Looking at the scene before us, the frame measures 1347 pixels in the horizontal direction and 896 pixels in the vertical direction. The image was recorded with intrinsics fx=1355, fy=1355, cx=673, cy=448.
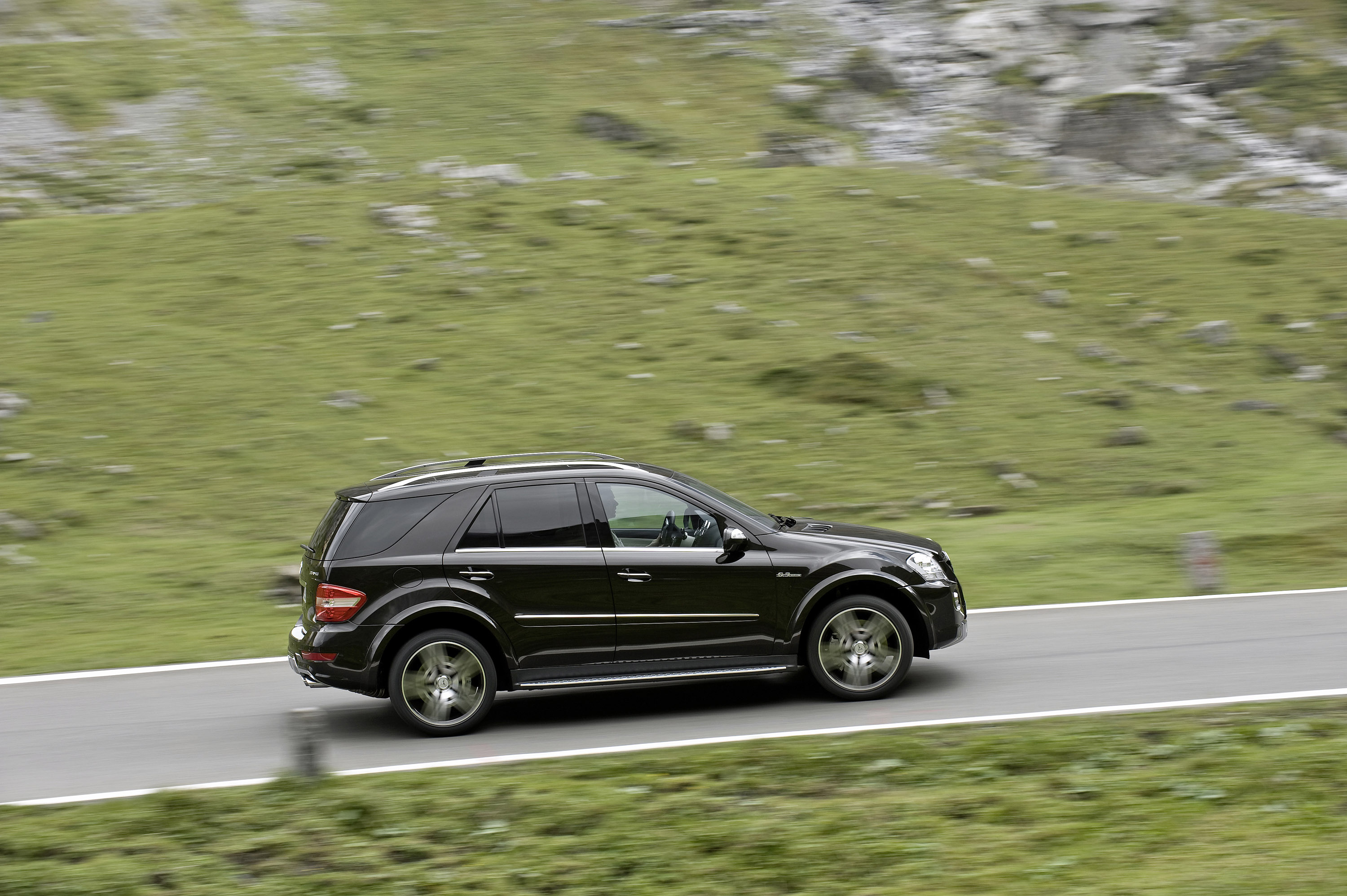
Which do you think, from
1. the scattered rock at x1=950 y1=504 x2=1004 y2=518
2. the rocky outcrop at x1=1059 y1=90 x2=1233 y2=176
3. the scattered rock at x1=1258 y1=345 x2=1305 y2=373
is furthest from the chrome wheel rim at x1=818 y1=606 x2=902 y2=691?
the rocky outcrop at x1=1059 y1=90 x2=1233 y2=176

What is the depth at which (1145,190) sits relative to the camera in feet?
110

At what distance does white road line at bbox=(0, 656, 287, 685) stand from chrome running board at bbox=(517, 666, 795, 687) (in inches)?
135

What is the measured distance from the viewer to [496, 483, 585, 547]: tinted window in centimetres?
864

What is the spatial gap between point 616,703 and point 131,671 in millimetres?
4295

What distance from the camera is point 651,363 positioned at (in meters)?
21.6

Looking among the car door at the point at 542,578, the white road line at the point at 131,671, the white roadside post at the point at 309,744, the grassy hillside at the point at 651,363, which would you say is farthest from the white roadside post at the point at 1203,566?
the white roadside post at the point at 309,744

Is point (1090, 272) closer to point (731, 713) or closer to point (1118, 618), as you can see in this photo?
point (1118, 618)

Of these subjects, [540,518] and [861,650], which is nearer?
[540,518]

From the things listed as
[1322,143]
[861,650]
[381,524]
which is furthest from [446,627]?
[1322,143]

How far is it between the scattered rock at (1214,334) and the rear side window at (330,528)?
59.2ft

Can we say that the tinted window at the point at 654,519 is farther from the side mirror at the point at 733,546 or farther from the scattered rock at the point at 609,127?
the scattered rock at the point at 609,127

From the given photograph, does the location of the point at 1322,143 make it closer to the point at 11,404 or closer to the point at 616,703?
the point at 11,404

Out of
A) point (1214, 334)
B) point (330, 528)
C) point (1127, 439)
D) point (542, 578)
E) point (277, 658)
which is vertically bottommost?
point (277, 658)

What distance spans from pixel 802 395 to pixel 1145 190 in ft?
56.2
